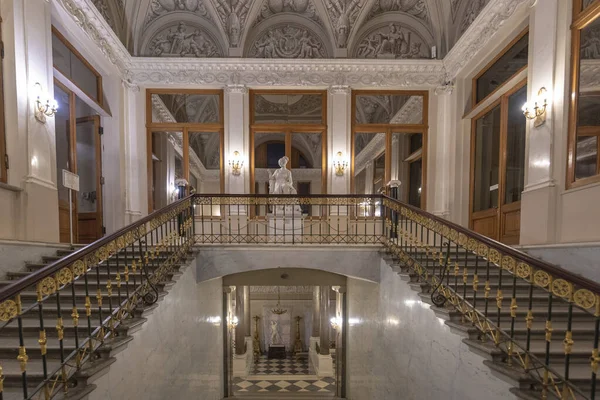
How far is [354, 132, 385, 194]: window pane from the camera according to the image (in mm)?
9016

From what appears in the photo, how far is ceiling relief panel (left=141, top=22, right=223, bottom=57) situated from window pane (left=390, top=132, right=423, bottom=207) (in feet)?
17.0

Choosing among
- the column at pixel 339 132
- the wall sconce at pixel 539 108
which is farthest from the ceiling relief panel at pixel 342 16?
the wall sconce at pixel 539 108

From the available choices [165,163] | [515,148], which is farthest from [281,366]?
[515,148]

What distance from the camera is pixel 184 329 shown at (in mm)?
4758

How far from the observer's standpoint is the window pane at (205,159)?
873 centimetres

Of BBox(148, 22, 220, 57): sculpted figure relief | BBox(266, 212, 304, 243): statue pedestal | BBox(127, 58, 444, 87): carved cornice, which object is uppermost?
BBox(148, 22, 220, 57): sculpted figure relief

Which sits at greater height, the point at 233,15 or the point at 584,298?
the point at 233,15

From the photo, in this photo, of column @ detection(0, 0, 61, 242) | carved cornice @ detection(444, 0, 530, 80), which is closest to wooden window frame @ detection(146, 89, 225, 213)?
column @ detection(0, 0, 61, 242)

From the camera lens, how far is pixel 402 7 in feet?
27.3

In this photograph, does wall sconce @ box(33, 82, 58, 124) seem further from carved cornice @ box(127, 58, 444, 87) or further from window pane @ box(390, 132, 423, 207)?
window pane @ box(390, 132, 423, 207)

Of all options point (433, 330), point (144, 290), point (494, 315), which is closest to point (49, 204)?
point (144, 290)

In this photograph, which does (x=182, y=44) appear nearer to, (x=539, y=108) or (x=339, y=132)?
(x=339, y=132)

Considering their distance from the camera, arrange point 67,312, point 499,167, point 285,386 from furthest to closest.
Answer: point 285,386, point 499,167, point 67,312

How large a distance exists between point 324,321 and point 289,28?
31.0 ft
